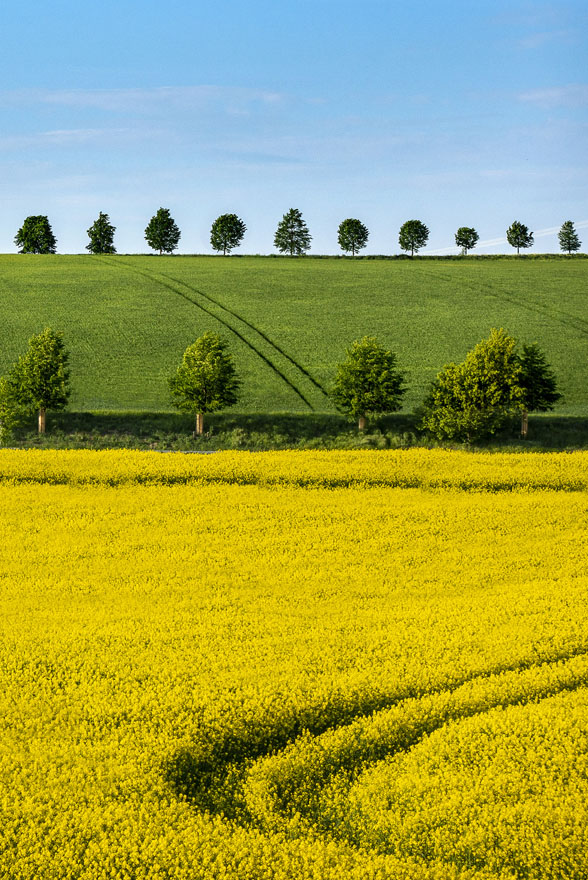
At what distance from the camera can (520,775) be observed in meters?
9.66

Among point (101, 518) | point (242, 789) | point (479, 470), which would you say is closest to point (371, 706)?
point (242, 789)

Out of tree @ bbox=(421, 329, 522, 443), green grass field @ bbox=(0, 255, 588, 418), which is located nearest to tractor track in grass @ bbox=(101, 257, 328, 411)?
green grass field @ bbox=(0, 255, 588, 418)

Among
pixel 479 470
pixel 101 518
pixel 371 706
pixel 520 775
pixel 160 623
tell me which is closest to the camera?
pixel 520 775

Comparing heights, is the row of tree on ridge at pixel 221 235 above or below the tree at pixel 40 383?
above

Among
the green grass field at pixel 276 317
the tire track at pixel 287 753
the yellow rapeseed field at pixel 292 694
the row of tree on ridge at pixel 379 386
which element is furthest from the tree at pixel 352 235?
the tire track at pixel 287 753

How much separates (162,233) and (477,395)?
103 meters

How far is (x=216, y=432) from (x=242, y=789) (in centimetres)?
3752

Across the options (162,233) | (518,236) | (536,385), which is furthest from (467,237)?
(536,385)

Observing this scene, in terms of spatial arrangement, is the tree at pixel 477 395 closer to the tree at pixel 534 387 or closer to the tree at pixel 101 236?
the tree at pixel 534 387

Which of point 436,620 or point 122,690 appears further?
point 436,620

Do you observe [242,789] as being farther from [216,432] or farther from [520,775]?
[216,432]

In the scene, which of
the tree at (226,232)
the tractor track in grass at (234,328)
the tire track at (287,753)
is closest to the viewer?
the tire track at (287,753)

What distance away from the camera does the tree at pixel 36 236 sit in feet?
446

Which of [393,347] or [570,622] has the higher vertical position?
[393,347]
